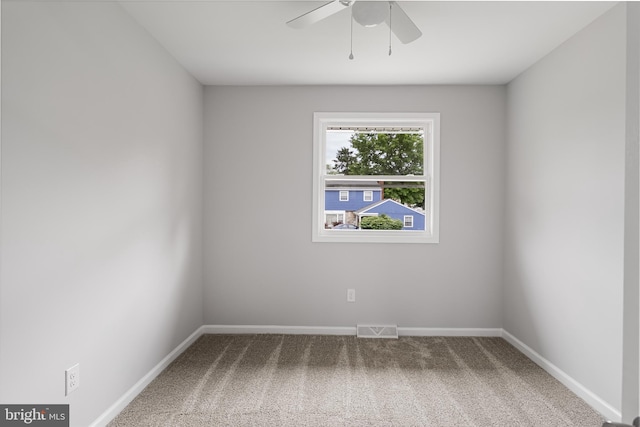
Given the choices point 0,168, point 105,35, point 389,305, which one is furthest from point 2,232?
point 389,305

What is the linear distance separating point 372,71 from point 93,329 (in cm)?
287

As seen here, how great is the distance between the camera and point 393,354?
353 cm

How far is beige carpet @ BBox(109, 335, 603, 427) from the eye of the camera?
2457 millimetres

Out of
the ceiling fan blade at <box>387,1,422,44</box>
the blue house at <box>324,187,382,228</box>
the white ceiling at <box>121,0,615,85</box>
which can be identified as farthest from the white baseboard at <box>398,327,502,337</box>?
the ceiling fan blade at <box>387,1,422,44</box>

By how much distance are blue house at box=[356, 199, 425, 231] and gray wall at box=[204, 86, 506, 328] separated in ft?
0.75

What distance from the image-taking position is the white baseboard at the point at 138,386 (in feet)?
7.72

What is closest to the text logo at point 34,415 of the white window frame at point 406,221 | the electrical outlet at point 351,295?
the electrical outlet at point 351,295

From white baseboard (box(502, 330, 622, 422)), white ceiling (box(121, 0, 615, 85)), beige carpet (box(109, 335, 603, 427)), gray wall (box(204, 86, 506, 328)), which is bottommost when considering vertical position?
beige carpet (box(109, 335, 603, 427))

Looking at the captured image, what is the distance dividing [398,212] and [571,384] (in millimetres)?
2036

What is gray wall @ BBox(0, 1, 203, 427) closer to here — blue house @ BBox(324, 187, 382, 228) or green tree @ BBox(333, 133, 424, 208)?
blue house @ BBox(324, 187, 382, 228)

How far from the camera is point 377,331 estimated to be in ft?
13.2

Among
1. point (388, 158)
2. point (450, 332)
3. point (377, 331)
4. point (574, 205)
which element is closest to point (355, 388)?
point (377, 331)

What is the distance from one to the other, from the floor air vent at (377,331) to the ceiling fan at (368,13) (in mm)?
2728

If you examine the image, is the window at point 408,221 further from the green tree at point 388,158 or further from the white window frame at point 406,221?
the green tree at point 388,158
